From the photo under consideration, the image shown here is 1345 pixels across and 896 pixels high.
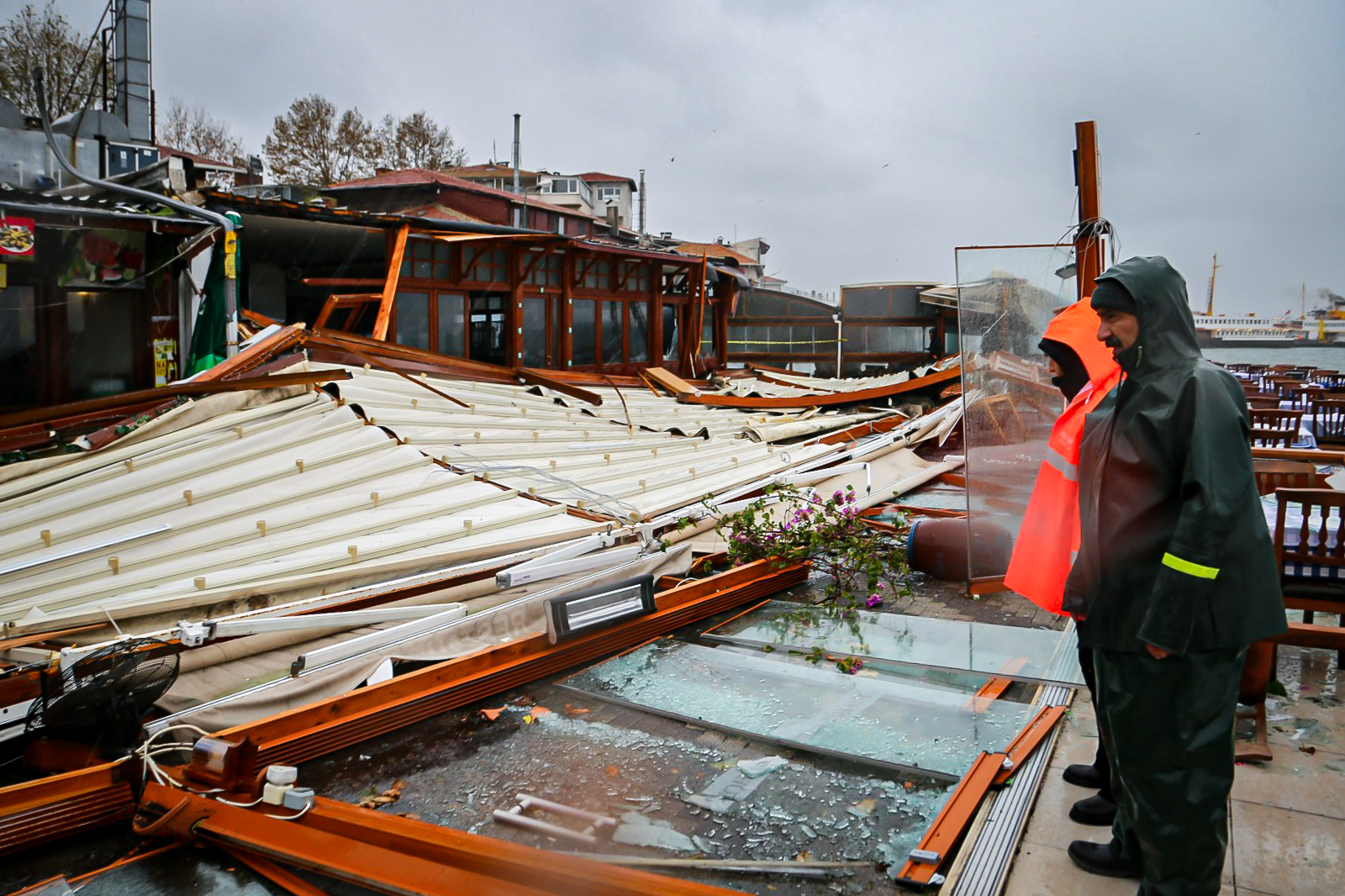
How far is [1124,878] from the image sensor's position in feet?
8.16

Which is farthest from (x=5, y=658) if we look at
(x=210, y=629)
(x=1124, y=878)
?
(x=1124, y=878)

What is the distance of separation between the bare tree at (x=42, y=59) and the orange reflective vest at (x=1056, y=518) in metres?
25.4

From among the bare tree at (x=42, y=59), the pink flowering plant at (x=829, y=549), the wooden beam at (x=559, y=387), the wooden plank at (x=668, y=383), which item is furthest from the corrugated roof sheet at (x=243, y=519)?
the bare tree at (x=42, y=59)

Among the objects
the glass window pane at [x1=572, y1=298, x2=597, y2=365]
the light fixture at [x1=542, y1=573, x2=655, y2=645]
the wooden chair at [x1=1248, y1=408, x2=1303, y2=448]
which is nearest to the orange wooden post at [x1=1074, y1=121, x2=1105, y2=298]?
the light fixture at [x1=542, y1=573, x2=655, y2=645]

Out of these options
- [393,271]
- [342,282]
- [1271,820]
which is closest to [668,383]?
[393,271]

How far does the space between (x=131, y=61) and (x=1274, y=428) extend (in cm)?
1617

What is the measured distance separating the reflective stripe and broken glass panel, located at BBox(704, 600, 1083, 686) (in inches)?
61.5

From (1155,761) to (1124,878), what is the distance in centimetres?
52

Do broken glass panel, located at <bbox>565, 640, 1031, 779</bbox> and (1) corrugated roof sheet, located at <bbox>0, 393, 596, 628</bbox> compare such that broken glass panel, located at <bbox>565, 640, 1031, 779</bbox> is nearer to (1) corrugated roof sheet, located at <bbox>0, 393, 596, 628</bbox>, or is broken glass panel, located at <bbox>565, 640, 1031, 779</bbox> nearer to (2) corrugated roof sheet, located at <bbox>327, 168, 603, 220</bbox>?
(1) corrugated roof sheet, located at <bbox>0, 393, 596, 628</bbox>

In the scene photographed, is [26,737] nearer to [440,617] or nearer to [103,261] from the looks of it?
[440,617]

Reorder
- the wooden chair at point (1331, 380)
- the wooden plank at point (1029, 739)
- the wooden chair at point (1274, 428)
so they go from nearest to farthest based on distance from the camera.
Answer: the wooden plank at point (1029, 739)
the wooden chair at point (1274, 428)
the wooden chair at point (1331, 380)

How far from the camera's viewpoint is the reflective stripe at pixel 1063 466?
8.62 ft

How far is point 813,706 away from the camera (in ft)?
12.9

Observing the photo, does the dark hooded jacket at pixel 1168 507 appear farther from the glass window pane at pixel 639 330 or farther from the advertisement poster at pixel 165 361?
the glass window pane at pixel 639 330
